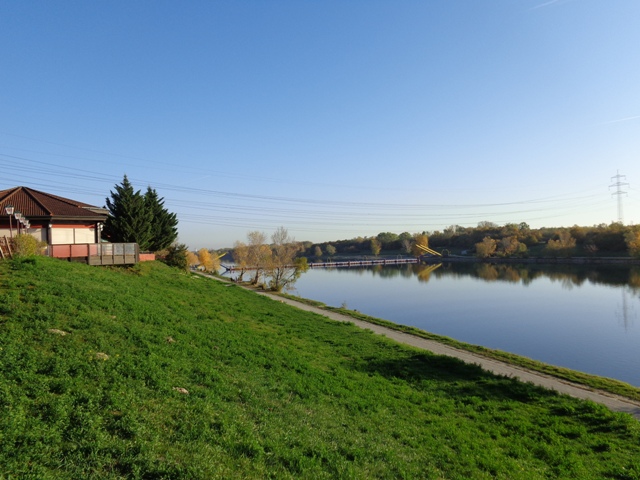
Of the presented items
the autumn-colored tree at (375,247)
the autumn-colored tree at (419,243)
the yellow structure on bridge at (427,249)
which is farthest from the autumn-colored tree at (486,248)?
the autumn-colored tree at (375,247)

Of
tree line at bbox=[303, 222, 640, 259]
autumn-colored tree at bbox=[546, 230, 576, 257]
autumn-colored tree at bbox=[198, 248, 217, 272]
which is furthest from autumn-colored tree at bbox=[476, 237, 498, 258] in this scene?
autumn-colored tree at bbox=[198, 248, 217, 272]

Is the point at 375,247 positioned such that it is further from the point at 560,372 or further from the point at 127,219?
the point at 560,372

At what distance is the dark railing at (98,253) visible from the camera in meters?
20.6

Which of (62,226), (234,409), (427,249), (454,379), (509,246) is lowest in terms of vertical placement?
(454,379)

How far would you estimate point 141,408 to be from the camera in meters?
6.27

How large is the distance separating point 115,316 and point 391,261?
12774 cm

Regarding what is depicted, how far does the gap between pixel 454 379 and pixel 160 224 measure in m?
31.8

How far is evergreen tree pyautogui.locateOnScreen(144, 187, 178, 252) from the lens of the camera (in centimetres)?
3600

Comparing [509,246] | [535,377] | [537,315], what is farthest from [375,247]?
[535,377]

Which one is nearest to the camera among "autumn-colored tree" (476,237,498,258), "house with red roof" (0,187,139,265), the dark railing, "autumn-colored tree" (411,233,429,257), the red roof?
the dark railing

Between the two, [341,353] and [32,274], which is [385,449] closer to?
[341,353]

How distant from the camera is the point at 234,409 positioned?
281 inches

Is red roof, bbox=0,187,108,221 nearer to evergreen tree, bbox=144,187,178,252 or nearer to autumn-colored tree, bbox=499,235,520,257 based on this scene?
evergreen tree, bbox=144,187,178,252

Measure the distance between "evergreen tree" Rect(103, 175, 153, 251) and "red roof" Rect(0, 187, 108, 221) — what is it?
5.72 feet
